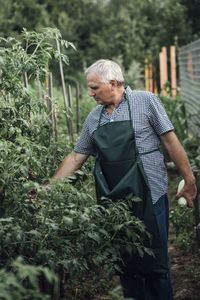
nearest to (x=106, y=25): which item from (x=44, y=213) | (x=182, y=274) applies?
(x=182, y=274)

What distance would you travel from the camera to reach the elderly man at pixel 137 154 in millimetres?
2691

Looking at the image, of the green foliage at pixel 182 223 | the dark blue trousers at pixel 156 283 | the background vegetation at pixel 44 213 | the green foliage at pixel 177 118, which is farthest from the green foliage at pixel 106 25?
the dark blue trousers at pixel 156 283

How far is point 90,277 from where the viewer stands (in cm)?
351

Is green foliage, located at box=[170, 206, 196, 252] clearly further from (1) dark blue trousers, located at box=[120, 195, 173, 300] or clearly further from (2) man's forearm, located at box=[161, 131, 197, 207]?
(2) man's forearm, located at box=[161, 131, 197, 207]

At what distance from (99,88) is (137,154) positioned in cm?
42

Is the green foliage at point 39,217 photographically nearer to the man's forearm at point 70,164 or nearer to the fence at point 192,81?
the man's forearm at point 70,164

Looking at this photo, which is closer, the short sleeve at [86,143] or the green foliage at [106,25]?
the short sleeve at [86,143]

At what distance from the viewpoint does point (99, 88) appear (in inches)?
108

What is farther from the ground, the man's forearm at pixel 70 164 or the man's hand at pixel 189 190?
the man's forearm at pixel 70 164

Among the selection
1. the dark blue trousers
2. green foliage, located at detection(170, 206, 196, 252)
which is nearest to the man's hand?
the dark blue trousers

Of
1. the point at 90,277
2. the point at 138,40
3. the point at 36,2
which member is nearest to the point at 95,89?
the point at 90,277

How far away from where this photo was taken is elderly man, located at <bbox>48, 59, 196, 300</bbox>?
8.83 ft

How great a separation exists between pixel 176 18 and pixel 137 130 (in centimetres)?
1333

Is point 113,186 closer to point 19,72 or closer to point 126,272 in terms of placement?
point 126,272
